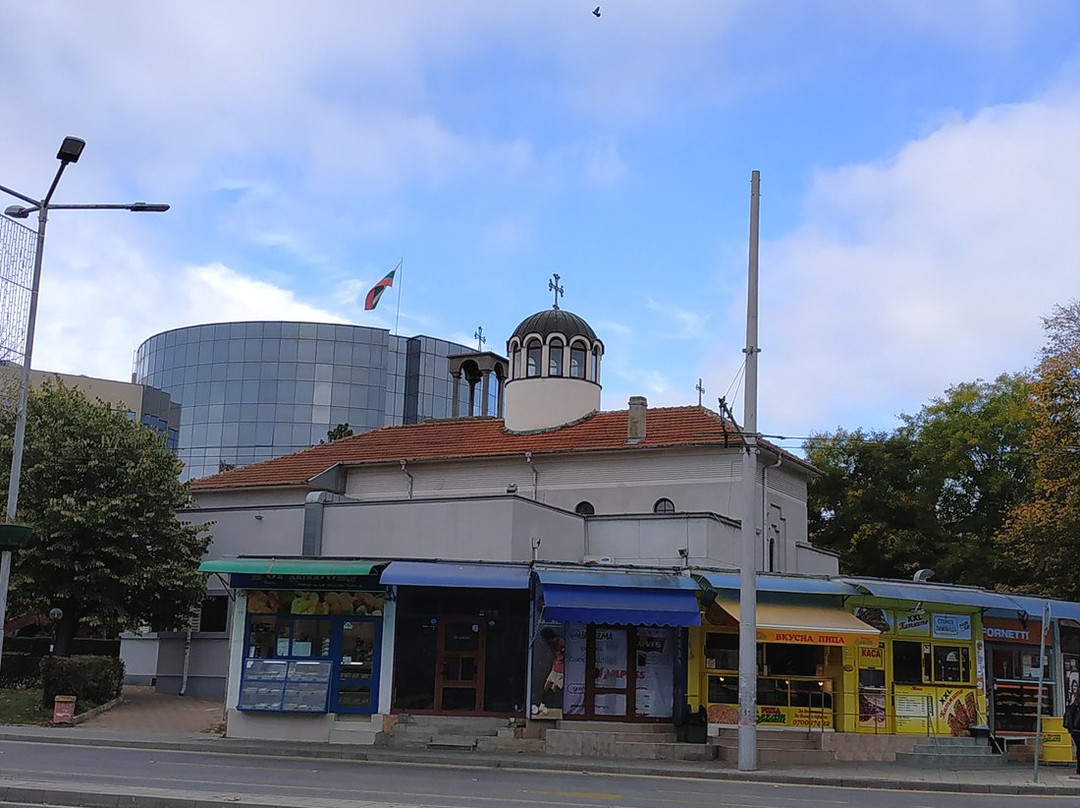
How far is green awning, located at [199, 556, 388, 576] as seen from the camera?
25.2 meters

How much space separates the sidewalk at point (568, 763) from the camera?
21.4 meters

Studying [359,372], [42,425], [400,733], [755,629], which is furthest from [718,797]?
[359,372]

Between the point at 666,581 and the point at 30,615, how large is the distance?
19.7m

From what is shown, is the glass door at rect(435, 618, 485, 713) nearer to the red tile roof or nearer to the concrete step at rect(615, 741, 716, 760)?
the concrete step at rect(615, 741, 716, 760)

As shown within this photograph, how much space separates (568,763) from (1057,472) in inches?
898

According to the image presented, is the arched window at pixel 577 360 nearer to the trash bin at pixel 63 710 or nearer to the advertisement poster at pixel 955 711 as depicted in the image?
the advertisement poster at pixel 955 711

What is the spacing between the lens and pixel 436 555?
93.2 ft

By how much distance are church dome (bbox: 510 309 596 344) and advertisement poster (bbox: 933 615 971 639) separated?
58.6 ft

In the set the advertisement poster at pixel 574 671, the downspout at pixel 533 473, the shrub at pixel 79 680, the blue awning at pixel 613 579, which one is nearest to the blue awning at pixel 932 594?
the blue awning at pixel 613 579

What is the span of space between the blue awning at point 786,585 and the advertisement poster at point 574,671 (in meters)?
3.04

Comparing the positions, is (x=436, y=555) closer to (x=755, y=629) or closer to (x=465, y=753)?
(x=465, y=753)

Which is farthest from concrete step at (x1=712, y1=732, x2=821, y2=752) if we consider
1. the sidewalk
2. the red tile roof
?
the red tile roof

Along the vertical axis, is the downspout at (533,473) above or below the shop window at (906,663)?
above

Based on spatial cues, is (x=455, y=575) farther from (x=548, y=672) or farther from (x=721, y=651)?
(x=721, y=651)
